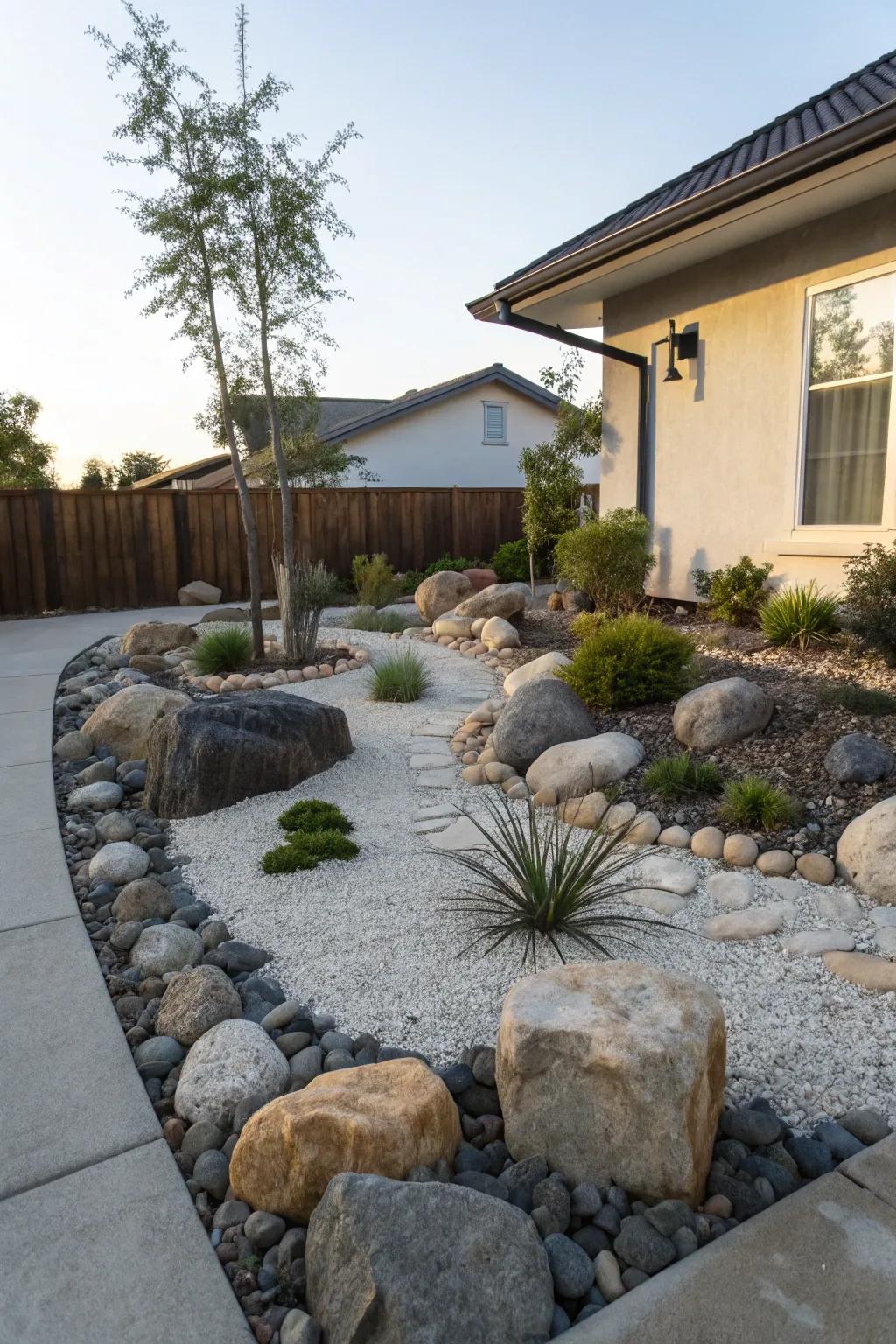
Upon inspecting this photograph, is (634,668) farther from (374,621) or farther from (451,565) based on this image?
(451,565)

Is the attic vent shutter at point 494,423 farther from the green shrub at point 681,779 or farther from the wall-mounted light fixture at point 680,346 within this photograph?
the green shrub at point 681,779

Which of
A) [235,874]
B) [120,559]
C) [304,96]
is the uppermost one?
[304,96]

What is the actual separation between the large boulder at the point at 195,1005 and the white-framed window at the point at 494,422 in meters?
21.3

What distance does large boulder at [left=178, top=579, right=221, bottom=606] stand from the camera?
1277cm

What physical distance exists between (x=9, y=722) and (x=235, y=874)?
3.08m

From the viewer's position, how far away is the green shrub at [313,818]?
4.17 metres

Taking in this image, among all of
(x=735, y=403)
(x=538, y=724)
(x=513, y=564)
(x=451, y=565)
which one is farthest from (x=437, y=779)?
(x=451, y=565)

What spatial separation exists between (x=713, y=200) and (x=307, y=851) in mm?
5119

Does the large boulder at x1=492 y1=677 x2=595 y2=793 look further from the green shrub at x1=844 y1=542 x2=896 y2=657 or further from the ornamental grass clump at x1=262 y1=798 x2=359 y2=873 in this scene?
the green shrub at x1=844 y1=542 x2=896 y2=657

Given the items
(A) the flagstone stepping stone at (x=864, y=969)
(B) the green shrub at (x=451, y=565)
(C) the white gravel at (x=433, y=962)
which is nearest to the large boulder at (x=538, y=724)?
(C) the white gravel at (x=433, y=962)

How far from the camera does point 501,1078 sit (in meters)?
2.13

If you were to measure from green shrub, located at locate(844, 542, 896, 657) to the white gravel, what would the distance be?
213 cm

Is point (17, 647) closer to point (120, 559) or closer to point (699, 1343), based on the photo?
point (120, 559)

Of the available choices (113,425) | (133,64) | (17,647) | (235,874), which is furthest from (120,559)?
(113,425)
